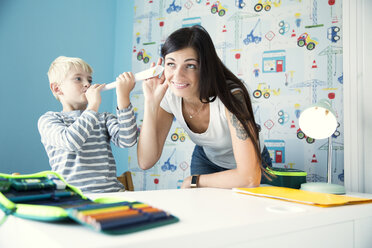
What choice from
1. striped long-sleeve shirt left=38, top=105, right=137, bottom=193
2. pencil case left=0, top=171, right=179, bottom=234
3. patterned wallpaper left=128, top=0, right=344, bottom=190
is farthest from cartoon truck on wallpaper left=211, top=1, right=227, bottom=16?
pencil case left=0, top=171, right=179, bottom=234

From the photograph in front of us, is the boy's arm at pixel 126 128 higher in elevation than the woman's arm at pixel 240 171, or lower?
higher

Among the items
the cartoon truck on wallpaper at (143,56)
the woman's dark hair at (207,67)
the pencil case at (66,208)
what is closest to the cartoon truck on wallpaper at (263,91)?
the woman's dark hair at (207,67)

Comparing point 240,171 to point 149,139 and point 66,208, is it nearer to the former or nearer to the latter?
point 149,139

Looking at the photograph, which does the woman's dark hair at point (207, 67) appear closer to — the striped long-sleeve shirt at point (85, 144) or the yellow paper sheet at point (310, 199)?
the striped long-sleeve shirt at point (85, 144)

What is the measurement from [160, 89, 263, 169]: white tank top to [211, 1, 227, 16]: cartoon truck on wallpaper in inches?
45.1

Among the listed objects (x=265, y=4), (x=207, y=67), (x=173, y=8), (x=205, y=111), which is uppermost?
(x=173, y=8)

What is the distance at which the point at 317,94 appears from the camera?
6.37ft

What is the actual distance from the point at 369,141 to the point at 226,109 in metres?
0.53

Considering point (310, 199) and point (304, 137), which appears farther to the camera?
point (304, 137)

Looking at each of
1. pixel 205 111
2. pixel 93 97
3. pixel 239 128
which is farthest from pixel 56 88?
pixel 239 128

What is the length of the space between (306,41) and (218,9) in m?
0.70

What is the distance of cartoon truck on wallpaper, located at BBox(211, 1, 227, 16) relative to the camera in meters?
2.33

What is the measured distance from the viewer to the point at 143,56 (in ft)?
8.74

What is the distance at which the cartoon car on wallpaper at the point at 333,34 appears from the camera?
1.90 m
